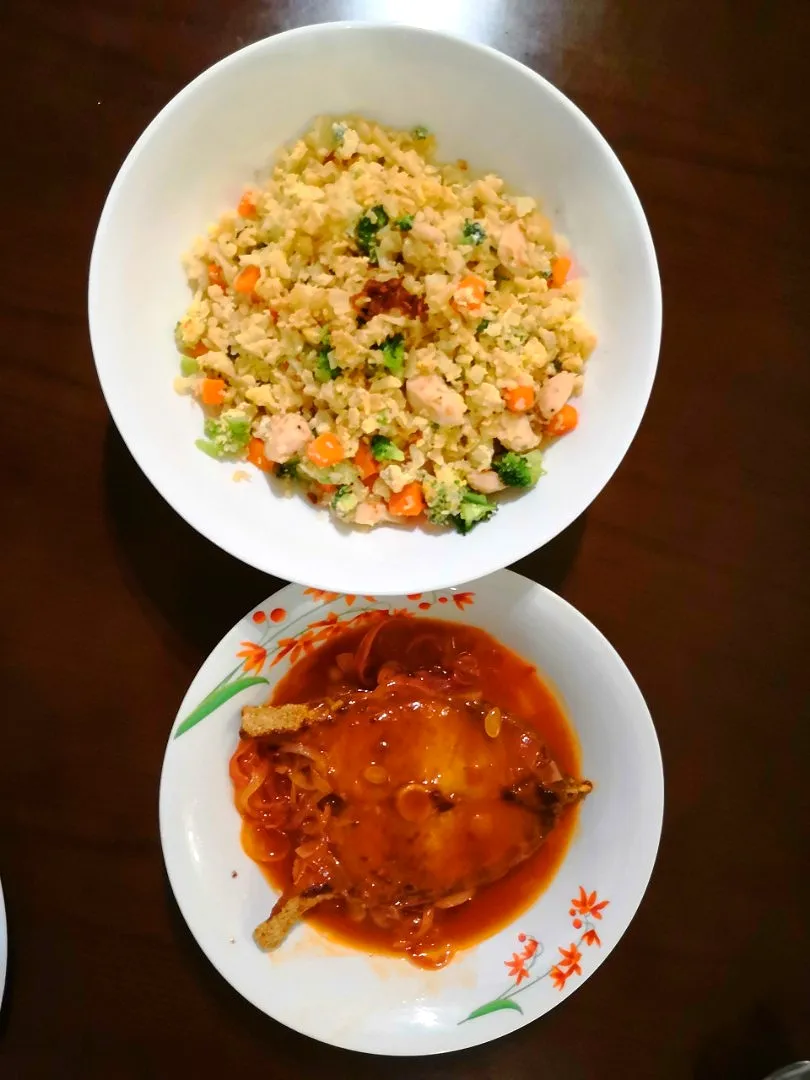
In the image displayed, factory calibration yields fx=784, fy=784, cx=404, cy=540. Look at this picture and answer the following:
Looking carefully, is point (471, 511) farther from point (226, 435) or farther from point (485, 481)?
point (226, 435)

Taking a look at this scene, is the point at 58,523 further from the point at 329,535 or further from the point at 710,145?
the point at 710,145

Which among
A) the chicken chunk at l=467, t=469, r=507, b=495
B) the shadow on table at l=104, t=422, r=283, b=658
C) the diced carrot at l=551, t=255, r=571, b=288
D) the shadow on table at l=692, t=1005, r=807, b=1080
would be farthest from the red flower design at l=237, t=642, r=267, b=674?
the shadow on table at l=692, t=1005, r=807, b=1080

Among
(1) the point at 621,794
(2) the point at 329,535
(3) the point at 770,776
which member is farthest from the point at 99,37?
(3) the point at 770,776

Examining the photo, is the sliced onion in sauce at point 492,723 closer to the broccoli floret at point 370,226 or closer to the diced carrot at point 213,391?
the diced carrot at point 213,391

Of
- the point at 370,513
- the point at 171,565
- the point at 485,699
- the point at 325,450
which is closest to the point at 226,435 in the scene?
the point at 325,450

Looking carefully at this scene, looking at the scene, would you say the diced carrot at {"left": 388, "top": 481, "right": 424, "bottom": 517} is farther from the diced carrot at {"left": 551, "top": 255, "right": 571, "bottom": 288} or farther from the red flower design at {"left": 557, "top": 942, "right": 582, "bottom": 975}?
the red flower design at {"left": 557, "top": 942, "right": 582, "bottom": 975}

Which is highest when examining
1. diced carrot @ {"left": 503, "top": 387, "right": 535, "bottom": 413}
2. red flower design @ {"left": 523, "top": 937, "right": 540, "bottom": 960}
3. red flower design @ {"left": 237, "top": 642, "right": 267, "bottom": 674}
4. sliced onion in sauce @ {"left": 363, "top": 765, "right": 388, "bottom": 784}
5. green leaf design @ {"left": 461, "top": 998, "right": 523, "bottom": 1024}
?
diced carrot @ {"left": 503, "top": 387, "right": 535, "bottom": 413}

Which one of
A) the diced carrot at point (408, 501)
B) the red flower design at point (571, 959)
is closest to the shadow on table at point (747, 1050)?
the red flower design at point (571, 959)

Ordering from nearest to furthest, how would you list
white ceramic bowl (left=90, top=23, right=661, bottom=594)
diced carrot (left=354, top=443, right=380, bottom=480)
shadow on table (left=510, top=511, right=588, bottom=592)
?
white ceramic bowl (left=90, top=23, right=661, bottom=594), diced carrot (left=354, top=443, right=380, bottom=480), shadow on table (left=510, top=511, right=588, bottom=592)
